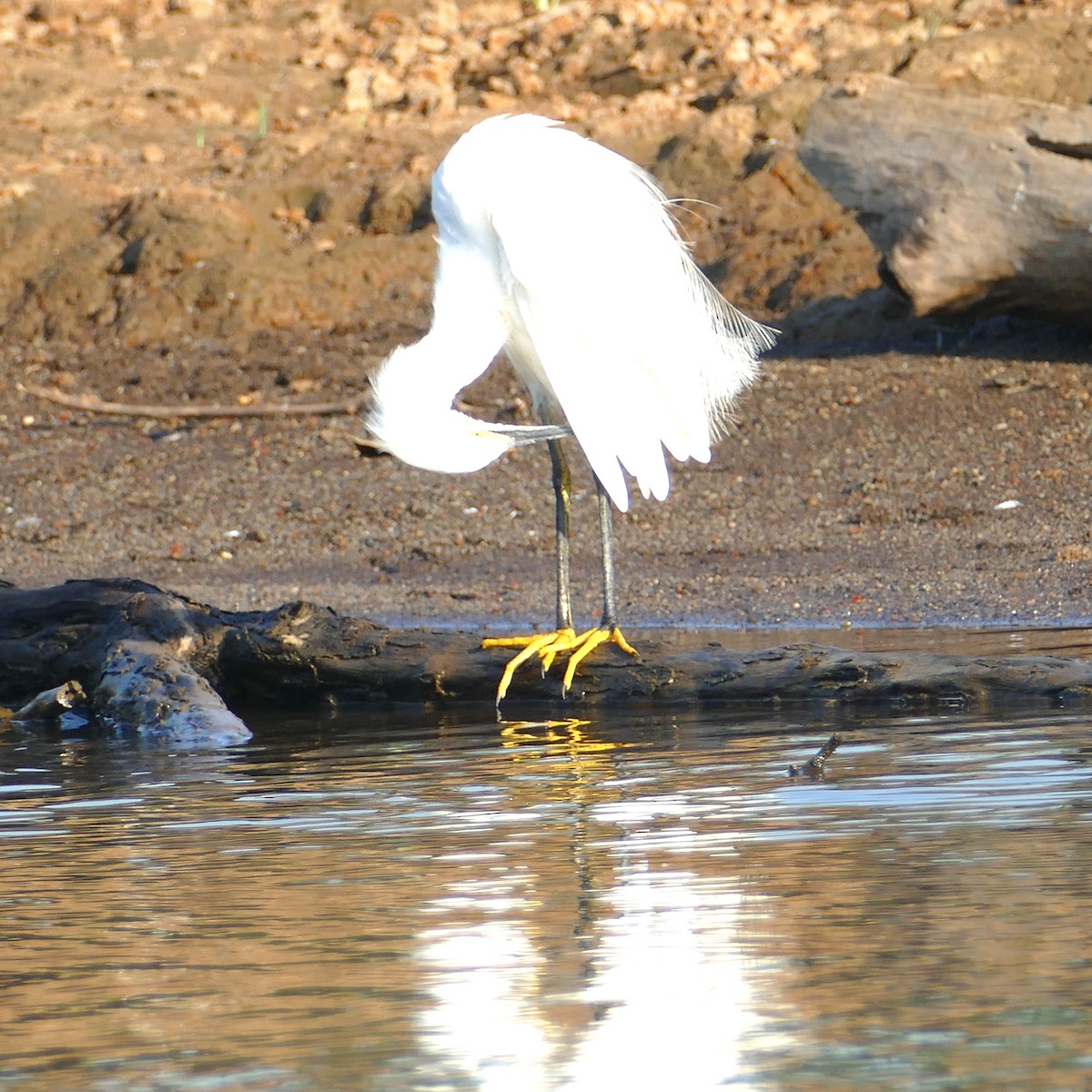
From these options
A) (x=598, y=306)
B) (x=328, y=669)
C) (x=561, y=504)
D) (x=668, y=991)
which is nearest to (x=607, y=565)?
(x=561, y=504)

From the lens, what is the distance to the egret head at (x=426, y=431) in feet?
20.6

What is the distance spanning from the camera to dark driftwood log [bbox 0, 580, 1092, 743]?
23.0 ft

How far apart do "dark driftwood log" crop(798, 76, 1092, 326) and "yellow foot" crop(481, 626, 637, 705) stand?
18.0ft

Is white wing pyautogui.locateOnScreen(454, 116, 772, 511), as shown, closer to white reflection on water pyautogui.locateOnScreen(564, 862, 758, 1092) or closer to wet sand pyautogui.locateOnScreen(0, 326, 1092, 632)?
wet sand pyautogui.locateOnScreen(0, 326, 1092, 632)

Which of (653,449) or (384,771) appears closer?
(384,771)

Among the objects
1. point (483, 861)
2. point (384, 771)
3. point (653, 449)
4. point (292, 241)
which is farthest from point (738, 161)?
point (483, 861)

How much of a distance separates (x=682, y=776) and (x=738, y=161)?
1219cm

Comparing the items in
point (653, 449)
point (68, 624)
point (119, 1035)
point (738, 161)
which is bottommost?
point (119, 1035)

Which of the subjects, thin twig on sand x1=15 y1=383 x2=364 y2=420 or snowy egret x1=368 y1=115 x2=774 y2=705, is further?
thin twig on sand x1=15 y1=383 x2=364 y2=420

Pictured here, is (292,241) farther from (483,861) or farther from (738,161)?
(483,861)

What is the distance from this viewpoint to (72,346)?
16.5 m

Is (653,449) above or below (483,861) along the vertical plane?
above

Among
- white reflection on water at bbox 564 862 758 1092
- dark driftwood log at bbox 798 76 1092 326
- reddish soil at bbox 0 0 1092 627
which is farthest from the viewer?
dark driftwood log at bbox 798 76 1092 326

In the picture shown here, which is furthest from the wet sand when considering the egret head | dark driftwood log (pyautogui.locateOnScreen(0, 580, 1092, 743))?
the egret head
